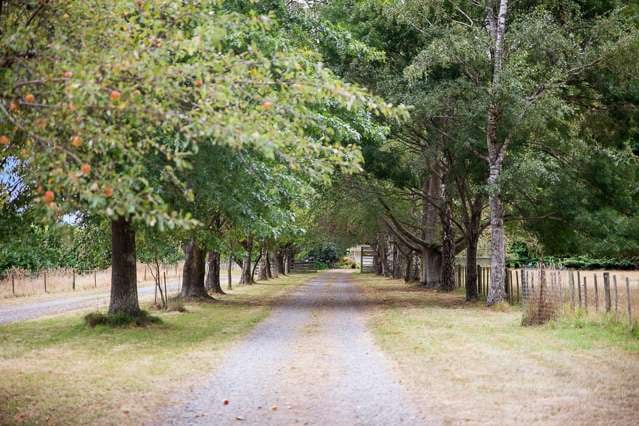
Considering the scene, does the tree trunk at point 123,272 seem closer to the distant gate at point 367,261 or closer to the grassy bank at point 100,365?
the grassy bank at point 100,365

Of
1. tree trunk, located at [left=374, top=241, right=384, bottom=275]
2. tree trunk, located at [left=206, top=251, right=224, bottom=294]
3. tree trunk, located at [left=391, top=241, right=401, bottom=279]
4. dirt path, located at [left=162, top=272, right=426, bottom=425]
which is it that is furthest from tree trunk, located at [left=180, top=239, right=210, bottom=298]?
tree trunk, located at [left=374, top=241, right=384, bottom=275]

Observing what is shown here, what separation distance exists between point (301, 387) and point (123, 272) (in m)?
9.73

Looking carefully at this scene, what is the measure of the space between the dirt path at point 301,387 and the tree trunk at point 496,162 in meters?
9.24

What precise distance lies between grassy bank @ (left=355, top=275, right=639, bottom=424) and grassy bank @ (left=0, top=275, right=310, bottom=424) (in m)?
3.37

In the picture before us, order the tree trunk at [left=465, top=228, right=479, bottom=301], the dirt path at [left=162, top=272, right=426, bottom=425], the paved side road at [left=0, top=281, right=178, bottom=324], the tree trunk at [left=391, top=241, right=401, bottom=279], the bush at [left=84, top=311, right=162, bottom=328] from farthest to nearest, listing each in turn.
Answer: the tree trunk at [left=391, top=241, right=401, bottom=279]
the tree trunk at [left=465, top=228, right=479, bottom=301]
the paved side road at [left=0, top=281, right=178, bottom=324]
the bush at [left=84, top=311, right=162, bottom=328]
the dirt path at [left=162, top=272, right=426, bottom=425]

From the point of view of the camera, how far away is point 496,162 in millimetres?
24688

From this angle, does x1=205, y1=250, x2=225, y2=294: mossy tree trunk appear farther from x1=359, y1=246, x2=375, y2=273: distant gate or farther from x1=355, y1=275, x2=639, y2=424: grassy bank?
x1=359, y1=246, x2=375, y2=273: distant gate

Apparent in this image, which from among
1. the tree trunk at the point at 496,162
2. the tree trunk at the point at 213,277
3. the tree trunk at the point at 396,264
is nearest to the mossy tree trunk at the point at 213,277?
the tree trunk at the point at 213,277

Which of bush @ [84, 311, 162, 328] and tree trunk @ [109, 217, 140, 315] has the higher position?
tree trunk @ [109, 217, 140, 315]

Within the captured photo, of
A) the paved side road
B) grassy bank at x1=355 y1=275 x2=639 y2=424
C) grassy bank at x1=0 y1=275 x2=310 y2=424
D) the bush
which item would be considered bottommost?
grassy bank at x1=355 y1=275 x2=639 y2=424

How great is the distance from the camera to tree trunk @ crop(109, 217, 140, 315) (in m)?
18.8

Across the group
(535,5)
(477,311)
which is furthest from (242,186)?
(535,5)

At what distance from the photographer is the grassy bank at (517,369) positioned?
8539mm

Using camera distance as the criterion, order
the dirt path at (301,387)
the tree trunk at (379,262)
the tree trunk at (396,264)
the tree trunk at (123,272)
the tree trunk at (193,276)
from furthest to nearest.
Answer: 1. the tree trunk at (379,262)
2. the tree trunk at (396,264)
3. the tree trunk at (193,276)
4. the tree trunk at (123,272)
5. the dirt path at (301,387)
